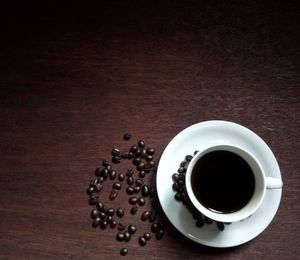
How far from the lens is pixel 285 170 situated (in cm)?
99

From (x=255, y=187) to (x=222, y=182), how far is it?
6 cm

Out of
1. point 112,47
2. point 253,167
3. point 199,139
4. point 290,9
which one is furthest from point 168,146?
point 290,9

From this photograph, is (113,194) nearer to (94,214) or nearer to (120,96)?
(94,214)

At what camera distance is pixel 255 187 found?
0.87 m

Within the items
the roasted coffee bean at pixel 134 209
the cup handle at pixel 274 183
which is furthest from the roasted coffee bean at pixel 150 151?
the cup handle at pixel 274 183

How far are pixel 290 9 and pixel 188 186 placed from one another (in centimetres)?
46

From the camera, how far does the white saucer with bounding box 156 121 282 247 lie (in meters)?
0.92

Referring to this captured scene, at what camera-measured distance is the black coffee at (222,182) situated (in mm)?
880

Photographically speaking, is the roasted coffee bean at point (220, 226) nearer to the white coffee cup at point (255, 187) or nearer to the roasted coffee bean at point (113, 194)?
the white coffee cup at point (255, 187)

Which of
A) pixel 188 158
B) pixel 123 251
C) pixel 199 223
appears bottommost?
pixel 123 251

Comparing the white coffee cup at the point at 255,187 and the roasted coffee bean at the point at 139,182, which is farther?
the roasted coffee bean at the point at 139,182

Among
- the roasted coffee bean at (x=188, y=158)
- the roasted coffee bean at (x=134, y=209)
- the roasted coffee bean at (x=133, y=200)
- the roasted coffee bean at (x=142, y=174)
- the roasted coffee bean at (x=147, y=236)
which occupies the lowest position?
the roasted coffee bean at (x=147, y=236)

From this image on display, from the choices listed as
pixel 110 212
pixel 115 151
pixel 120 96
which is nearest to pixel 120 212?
pixel 110 212

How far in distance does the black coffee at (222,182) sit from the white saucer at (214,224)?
5 centimetres
